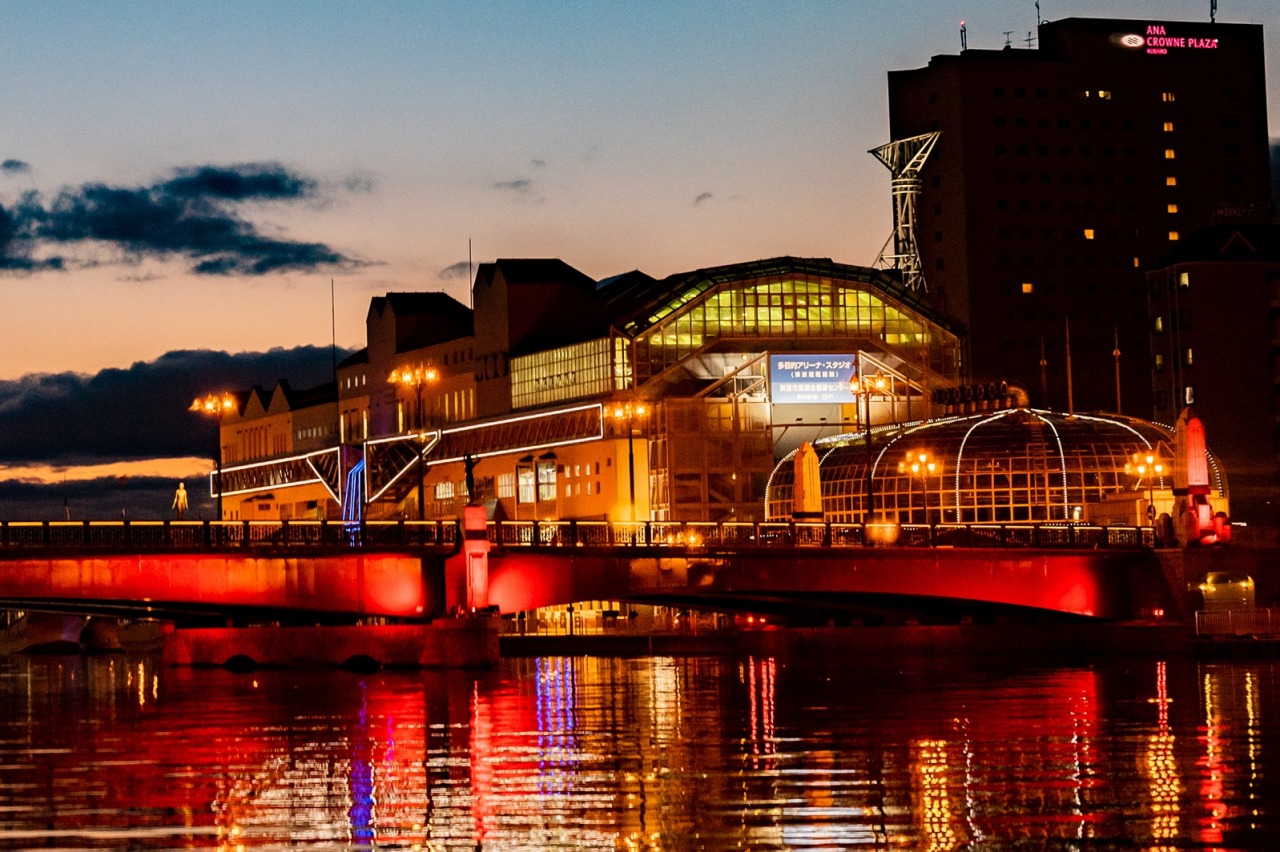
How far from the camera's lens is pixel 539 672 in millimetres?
99250

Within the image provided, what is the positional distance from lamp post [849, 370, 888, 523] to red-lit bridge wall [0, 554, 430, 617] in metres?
26.8

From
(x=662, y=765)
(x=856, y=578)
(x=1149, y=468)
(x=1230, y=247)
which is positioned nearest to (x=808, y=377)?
(x=1149, y=468)

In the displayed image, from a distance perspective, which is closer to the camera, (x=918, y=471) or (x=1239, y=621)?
(x=1239, y=621)

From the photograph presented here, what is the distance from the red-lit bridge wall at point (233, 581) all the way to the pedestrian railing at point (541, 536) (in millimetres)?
589

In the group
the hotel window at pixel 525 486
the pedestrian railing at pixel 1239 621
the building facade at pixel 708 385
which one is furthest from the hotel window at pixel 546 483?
the pedestrian railing at pixel 1239 621

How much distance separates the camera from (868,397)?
12762 cm

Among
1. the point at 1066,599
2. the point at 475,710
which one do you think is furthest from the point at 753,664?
the point at 475,710

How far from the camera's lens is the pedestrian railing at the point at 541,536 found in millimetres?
91750

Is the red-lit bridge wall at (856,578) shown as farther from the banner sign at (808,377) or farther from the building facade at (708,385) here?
the banner sign at (808,377)

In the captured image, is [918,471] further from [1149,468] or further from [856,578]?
[856,578]

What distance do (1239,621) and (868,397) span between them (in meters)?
29.6

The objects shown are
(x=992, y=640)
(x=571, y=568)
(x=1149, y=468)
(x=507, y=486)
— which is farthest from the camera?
(x=507, y=486)

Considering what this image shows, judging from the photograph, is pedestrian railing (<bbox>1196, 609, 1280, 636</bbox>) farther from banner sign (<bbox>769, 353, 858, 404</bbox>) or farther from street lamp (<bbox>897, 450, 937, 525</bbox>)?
banner sign (<bbox>769, 353, 858, 404</bbox>)

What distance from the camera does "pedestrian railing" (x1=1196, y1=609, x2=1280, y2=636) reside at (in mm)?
102562
